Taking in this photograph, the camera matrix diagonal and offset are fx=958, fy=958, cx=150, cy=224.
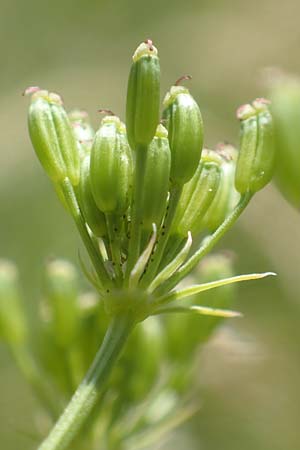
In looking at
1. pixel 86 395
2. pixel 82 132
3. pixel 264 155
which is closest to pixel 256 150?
pixel 264 155

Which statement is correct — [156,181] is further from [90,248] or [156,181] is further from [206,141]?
[206,141]

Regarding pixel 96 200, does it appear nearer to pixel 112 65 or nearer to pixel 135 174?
pixel 135 174

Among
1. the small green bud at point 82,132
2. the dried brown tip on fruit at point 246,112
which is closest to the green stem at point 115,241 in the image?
the small green bud at point 82,132

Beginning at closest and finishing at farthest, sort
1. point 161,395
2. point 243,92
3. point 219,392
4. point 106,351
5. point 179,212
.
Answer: point 106,351 → point 179,212 → point 161,395 → point 219,392 → point 243,92

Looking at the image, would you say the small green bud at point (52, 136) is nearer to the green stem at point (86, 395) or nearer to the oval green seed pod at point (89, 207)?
the oval green seed pod at point (89, 207)

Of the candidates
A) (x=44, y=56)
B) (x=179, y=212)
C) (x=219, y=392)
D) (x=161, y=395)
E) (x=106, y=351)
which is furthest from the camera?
(x=44, y=56)

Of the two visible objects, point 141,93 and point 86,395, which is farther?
point 141,93

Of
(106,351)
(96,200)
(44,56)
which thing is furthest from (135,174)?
(44,56)

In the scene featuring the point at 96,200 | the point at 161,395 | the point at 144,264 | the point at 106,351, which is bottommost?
the point at 161,395
